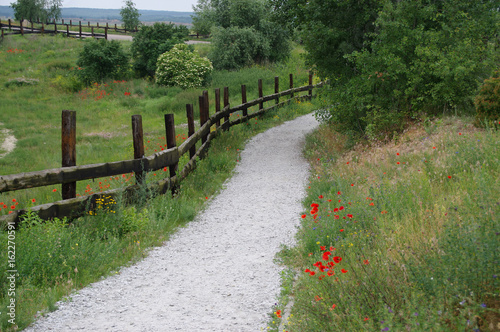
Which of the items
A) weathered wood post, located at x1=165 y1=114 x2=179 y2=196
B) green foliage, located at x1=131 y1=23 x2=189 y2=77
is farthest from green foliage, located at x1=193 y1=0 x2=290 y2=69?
weathered wood post, located at x1=165 y1=114 x2=179 y2=196

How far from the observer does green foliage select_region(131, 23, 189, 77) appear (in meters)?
26.8

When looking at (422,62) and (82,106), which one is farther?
(82,106)

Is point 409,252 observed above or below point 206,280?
above

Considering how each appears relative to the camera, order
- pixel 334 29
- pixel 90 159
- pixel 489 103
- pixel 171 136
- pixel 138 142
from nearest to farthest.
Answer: pixel 138 142 < pixel 489 103 < pixel 171 136 < pixel 334 29 < pixel 90 159

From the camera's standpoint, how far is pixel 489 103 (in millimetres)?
7348

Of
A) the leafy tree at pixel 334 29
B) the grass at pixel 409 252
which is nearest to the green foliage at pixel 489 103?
the grass at pixel 409 252

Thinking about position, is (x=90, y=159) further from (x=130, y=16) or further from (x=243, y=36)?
(x=130, y=16)

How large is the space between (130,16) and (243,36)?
37220 mm

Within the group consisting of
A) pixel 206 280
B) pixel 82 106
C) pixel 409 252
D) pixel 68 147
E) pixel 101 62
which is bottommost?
pixel 206 280

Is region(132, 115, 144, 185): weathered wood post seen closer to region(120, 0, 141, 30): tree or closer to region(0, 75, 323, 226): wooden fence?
region(0, 75, 323, 226): wooden fence

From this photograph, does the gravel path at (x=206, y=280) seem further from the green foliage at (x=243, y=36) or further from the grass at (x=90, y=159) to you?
the green foliage at (x=243, y=36)

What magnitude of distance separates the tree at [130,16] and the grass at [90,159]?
2629 centimetres

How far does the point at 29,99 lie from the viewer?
21781 mm

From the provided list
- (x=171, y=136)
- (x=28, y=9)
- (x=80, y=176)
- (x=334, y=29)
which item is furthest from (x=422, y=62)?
(x=28, y=9)
